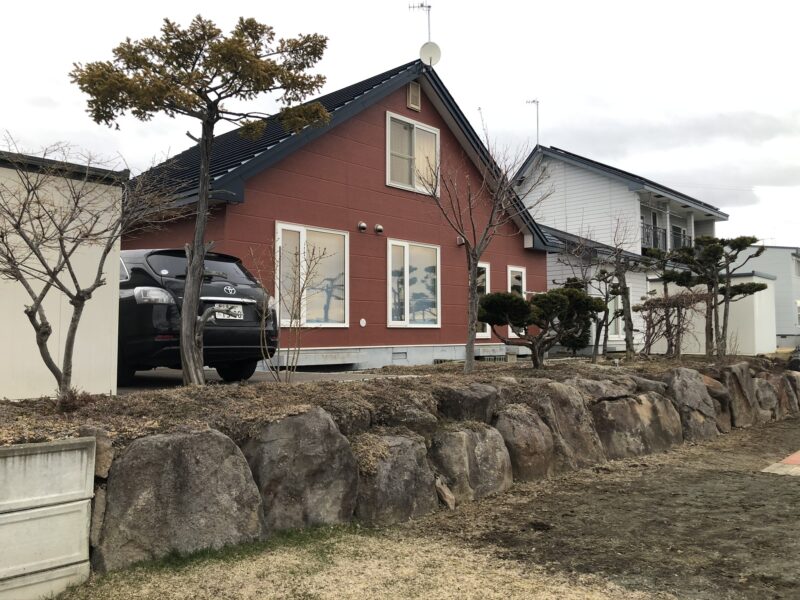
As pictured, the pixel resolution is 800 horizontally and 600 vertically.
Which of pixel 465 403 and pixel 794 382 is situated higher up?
pixel 465 403

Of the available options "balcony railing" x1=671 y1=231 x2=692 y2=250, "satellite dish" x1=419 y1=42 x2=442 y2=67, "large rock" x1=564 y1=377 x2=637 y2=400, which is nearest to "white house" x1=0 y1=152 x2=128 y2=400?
"large rock" x1=564 y1=377 x2=637 y2=400

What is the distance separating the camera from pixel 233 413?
4484 mm

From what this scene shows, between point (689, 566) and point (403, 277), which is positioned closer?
point (689, 566)

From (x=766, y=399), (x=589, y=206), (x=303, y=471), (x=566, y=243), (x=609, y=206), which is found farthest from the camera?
(x=589, y=206)

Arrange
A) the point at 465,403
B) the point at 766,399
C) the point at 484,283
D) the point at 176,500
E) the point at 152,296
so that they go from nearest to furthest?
1. the point at 176,500
2. the point at 465,403
3. the point at 152,296
4. the point at 766,399
5. the point at 484,283

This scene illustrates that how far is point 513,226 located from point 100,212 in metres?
12.0

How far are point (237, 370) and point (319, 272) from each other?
141 inches

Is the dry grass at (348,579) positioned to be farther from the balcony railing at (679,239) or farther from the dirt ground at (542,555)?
the balcony railing at (679,239)

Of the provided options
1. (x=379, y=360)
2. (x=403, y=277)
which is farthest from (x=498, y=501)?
(x=403, y=277)

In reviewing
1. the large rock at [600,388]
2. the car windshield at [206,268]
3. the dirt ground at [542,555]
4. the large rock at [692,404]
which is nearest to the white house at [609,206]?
the large rock at [692,404]

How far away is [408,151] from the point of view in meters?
13.4

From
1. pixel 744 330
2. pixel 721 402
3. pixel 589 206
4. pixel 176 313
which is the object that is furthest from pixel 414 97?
pixel 589 206

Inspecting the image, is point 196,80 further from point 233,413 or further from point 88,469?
point 88,469

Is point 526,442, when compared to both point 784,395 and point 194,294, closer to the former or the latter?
point 194,294
